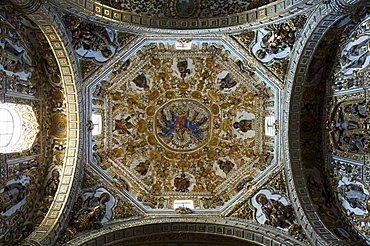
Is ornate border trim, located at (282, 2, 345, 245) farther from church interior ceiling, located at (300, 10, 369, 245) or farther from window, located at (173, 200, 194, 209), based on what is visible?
window, located at (173, 200, 194, 209)

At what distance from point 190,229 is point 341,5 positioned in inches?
403

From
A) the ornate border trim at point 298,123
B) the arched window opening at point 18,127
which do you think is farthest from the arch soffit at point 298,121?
the arched window opening at point 18,127

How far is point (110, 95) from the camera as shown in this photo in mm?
16109

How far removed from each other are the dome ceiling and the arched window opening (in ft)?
8.64

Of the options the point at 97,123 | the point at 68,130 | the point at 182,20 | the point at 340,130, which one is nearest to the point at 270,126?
the point at 340,130

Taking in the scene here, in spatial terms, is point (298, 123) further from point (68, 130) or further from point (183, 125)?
point (68, 130)

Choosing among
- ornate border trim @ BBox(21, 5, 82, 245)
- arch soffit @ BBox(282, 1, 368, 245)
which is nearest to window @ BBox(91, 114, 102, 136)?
ornate border trim @ BBox(21, 5, 82, 245)

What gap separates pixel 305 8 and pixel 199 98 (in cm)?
626

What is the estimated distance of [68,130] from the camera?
14938 mm

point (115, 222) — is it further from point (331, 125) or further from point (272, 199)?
point (331, 125)

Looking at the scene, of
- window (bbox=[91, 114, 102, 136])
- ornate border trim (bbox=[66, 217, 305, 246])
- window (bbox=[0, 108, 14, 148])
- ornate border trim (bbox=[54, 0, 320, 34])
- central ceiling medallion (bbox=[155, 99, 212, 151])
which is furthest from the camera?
central ceiling medallion (bbox=[155, 99, 212, 151])

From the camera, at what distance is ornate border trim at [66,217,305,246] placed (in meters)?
14.2

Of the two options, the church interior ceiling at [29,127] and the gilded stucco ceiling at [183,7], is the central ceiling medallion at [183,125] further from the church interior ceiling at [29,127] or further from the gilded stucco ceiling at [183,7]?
the church interior ceiling at [29,127]

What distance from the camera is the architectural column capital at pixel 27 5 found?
38.3ft
